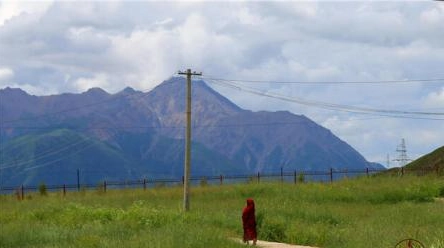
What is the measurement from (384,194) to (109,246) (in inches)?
1135

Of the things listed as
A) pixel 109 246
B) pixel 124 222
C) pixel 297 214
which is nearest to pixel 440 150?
pixel 297 214

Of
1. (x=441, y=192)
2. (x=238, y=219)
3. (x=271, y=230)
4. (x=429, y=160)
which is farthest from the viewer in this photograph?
(x=429, y=160)

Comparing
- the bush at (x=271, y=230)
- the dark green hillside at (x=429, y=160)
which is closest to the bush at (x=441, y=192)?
the bush at (x=271, y=230)

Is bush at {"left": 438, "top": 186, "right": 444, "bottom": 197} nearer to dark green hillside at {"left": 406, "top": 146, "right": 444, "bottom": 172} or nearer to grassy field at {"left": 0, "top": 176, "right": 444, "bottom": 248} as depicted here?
grassy field at {"left": 0, "top": 176, "right": 444, "bottom": 248}

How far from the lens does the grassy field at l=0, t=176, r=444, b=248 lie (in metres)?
21.8

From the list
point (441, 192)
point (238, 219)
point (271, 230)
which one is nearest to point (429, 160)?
point (441, 192)

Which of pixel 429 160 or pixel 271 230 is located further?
pixel 429 160

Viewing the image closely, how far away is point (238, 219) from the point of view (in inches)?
1137

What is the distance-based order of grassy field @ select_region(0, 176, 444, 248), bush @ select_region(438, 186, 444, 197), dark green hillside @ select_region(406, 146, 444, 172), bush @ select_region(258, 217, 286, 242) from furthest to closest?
dark green hillside @ select_region(406, 146, 444, 172)
bush @ select_region(438, 186, 444, 197)
bush @ select_region(258, 217, 286, 242)
grassy field @ select_region(0, 176, 444, 248)

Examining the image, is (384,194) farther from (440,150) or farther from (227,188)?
(440,150)

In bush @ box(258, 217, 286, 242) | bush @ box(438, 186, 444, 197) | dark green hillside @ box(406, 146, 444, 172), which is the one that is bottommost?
bush @ box(258, 217, 286, 242)

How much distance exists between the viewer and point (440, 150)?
89500mm

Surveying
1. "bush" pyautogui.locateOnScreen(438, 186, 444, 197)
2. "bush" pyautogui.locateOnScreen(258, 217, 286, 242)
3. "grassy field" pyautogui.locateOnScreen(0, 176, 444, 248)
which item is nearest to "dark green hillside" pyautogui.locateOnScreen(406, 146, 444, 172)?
"bush" pyautogui.locateOnScreen(438, 186, 444, 197)

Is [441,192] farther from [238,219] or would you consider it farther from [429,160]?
[429,160]
